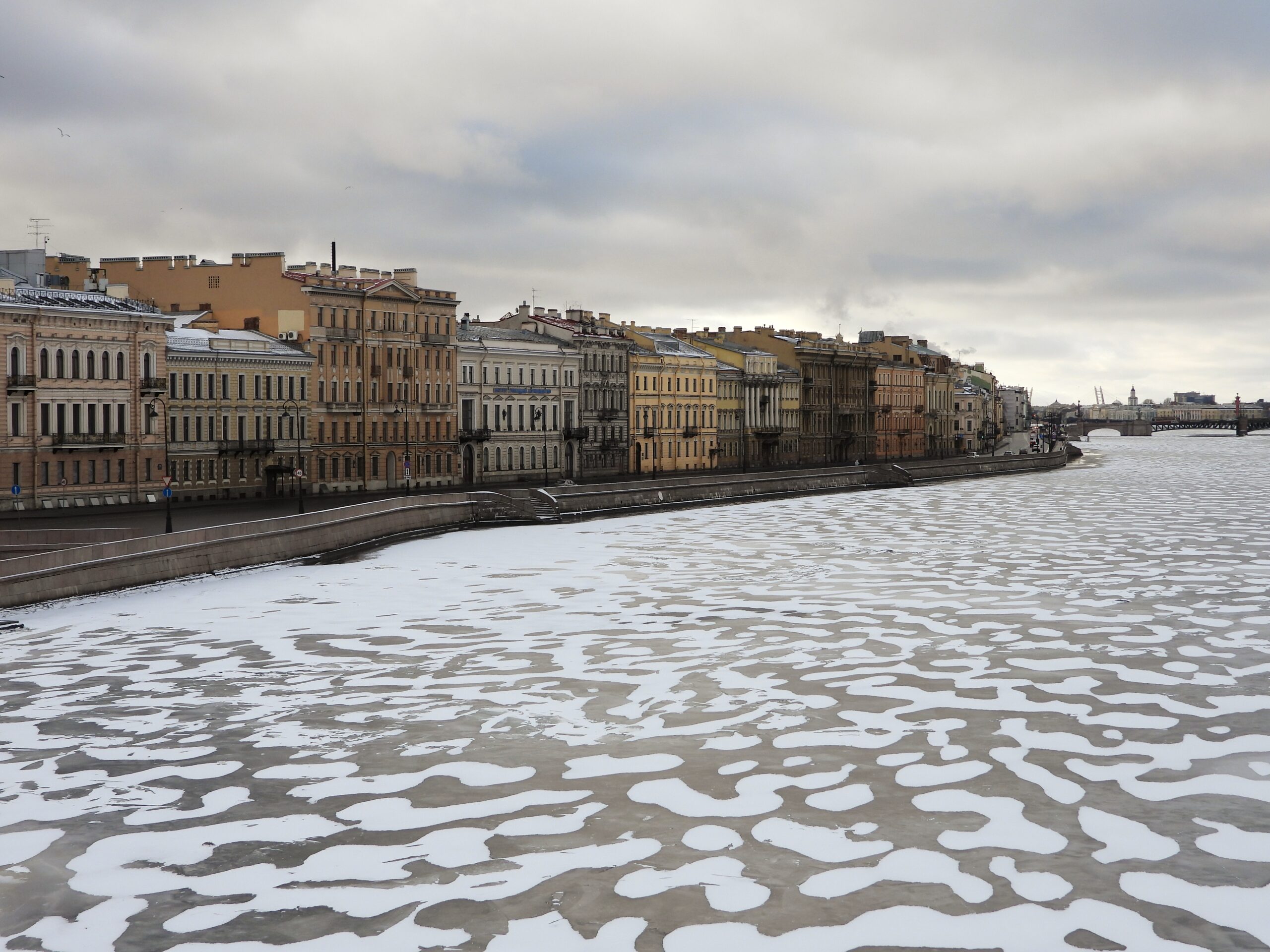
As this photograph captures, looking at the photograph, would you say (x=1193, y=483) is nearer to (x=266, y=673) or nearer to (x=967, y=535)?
(x=967, y=535)

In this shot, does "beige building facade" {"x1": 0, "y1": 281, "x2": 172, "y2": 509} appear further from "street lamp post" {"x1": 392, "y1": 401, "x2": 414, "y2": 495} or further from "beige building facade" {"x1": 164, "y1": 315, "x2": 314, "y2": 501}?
"street lamp post" {"x1": 392, "y1": 401, "x2": 414, "y2": 495}

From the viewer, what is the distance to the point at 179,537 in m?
35.8

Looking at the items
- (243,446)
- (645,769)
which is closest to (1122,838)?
(645,769)

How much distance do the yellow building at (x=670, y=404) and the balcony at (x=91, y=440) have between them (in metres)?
42.2

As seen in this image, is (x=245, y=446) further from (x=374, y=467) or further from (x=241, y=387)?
(x=374, y=467)

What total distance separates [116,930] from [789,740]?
8.65 metres

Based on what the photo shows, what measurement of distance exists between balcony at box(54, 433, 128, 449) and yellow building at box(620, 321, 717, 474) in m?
42.2

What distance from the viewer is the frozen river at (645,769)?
12258 millimetres

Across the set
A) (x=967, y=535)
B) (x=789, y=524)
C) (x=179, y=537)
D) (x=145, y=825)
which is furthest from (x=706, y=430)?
(x=145, y=825)

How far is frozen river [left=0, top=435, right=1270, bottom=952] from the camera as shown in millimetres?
12258

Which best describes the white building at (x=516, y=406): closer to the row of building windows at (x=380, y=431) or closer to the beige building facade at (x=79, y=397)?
the row of building windows at (x=380, y=431)

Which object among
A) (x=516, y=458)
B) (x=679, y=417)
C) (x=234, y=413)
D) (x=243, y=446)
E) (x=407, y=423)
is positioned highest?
(x=679, y=417)

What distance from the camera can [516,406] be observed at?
81.9 metres

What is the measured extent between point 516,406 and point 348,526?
37.9 m
